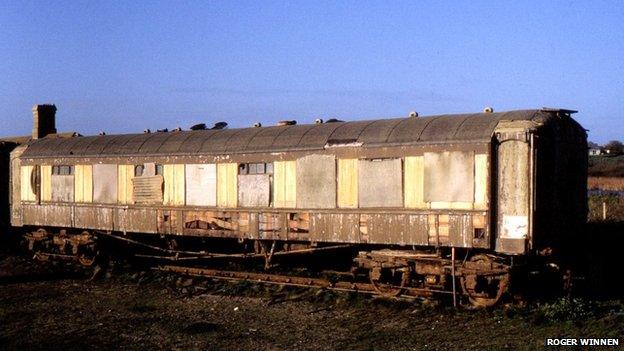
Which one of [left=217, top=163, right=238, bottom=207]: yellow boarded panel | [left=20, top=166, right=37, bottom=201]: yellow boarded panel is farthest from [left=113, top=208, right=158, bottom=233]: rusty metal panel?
[left=20, top=166, right=37, bottom=201]: yellow boarded panel

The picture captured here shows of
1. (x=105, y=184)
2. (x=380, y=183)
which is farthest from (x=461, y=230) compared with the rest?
(x=105, y=184)

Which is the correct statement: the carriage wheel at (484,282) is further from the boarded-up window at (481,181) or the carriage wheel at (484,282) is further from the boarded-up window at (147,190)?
→ the boarded-up window at (147,190)

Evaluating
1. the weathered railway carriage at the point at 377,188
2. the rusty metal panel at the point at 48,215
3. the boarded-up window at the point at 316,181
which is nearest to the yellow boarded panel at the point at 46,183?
the rusty metal panel at the point at 48,215

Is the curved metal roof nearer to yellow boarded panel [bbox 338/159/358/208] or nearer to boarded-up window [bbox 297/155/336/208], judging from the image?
boarded-up window [bbox 297/155/336/208]

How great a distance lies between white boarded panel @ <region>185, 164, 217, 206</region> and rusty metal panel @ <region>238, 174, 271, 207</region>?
3.17ft

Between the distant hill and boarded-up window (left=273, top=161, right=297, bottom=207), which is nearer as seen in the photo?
boarded-up window (left=273, top=161, right=297, bottom=207)

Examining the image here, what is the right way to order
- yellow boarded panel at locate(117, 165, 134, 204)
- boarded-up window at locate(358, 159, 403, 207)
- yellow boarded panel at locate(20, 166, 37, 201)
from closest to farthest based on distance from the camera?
boarded-up window at locate(358, 159, 403, 207)
yellow boarded panel at locate(117, 165, 134, 204)
yellow boarded panel at locate(20, 166, 37, 201)

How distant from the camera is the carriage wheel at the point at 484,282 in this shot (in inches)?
540

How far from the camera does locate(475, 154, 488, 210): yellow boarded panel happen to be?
1399cm

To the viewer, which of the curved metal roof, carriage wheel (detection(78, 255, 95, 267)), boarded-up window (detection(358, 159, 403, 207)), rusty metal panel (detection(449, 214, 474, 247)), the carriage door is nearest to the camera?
the carriage door

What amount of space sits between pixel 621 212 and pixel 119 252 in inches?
725

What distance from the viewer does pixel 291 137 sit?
57.1ft

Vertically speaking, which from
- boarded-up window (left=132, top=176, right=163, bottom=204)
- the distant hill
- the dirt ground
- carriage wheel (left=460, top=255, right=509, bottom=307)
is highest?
the distant hill

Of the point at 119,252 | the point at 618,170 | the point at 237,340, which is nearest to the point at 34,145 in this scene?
the point at 119,252
